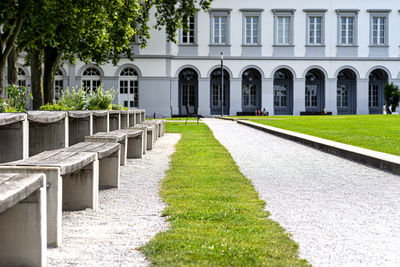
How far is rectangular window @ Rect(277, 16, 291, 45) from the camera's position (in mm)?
46938

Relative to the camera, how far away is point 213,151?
11.8 metres

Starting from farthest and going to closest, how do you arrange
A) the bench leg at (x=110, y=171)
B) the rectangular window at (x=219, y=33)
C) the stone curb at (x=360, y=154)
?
the rectangular window at (x=219, y=33) < the stone curb at (x=360, y=154) < the bench leg at (x=110, y=171)

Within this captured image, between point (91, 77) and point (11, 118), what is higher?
point (91, 77)

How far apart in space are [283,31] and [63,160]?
44.1 meters

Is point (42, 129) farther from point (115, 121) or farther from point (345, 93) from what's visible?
point (345, 93)

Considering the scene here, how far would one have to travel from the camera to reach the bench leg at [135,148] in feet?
35.4

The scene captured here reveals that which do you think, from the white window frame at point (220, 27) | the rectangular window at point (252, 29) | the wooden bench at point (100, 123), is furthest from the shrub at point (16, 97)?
the rectangular window at point (252, 29)

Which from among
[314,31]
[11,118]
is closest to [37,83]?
[11,118]

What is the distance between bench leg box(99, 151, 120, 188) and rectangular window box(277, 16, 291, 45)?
4157cm

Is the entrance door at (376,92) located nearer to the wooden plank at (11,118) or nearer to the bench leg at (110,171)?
the bench leg at (110,171)

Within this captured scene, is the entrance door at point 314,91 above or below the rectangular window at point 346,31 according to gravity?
below

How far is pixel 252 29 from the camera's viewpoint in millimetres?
46781

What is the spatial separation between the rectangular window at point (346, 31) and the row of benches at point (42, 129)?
123 feet

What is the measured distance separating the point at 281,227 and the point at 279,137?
1283cm
